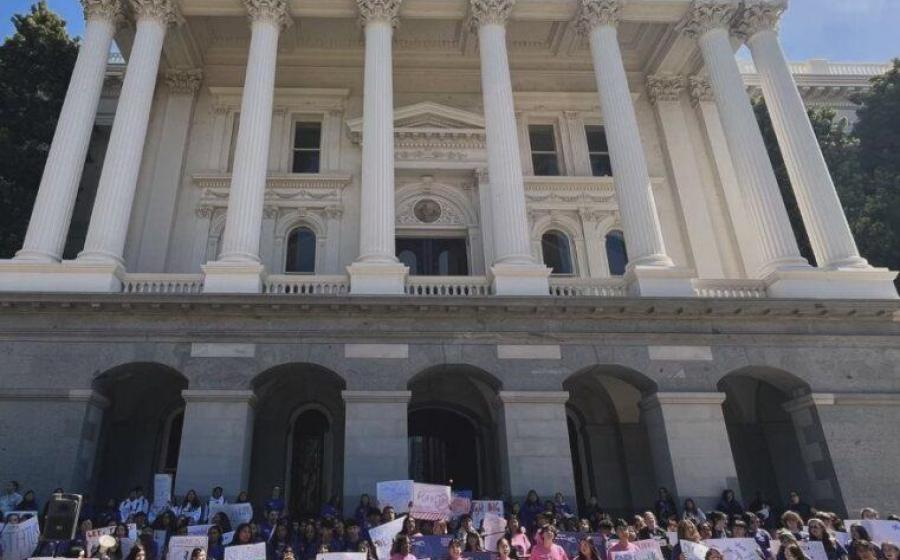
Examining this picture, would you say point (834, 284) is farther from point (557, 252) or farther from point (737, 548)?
point (737, 548)

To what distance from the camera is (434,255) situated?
26.3 metres

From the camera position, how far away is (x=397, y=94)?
29078 mm

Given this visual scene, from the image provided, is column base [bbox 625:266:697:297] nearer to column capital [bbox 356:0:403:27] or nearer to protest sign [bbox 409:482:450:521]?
protest sign [bbox 409:482:450:521]

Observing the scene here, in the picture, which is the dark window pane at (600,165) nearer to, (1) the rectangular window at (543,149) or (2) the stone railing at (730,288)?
(1) the rectangular window at (543,149)

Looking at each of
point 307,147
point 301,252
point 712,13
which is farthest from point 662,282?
point 307,147

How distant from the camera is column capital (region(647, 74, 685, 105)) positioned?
94.1 feet

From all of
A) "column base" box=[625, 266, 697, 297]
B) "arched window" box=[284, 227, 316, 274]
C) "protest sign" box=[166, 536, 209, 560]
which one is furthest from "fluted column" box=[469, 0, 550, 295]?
"protest sign" box=[166, 536, 209, 560]

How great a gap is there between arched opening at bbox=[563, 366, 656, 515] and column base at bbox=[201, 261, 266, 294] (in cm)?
1004

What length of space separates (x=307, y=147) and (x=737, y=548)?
22.1m

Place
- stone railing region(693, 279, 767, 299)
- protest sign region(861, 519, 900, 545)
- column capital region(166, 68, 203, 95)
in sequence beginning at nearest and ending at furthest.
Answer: protest sign region(861, 519, 900, 545) < stone railing region(693, 279, 767, 299) < column capital region(166, 68, 203, 95)

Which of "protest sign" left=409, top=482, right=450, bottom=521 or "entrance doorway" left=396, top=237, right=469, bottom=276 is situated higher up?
"entrance doorway" left=396, top=237, right=469, bottom=276

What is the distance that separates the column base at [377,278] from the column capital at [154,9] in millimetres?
11906

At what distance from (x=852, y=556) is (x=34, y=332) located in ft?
62.9

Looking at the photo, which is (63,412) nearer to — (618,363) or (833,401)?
(618,363)
